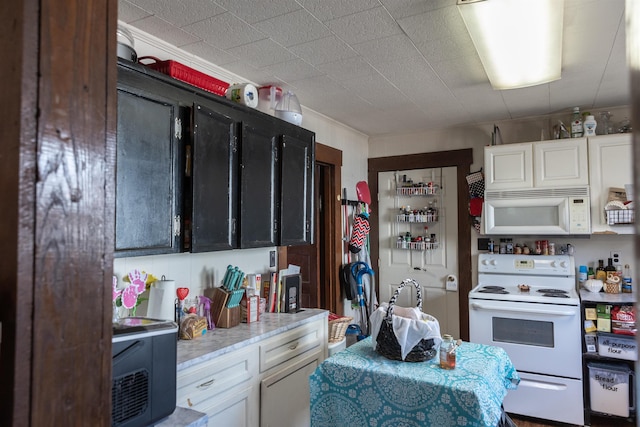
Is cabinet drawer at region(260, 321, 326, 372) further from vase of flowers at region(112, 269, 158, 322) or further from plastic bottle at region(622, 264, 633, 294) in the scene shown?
plastic bottle at region(622, 264, 633, 294)

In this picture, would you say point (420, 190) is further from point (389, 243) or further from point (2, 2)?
point (2, 2)

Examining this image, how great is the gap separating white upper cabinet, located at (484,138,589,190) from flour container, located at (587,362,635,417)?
1367mm

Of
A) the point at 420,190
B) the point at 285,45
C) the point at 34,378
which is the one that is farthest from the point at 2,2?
the point at 420,190

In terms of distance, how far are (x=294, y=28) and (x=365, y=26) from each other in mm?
352

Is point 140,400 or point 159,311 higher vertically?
point 159,311

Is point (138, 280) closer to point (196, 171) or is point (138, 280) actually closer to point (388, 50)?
point (196, 171)

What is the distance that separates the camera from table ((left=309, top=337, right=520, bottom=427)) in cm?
170

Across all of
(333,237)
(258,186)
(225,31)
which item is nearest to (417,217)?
(333,237)

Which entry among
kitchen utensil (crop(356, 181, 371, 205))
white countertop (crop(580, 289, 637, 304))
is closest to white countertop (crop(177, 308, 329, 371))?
kitchen utensil (crop(356, 181, 371, 205))

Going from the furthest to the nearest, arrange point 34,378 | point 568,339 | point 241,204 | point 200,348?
point 568,339 → point 241,204 → point 200,348 → point 34,378

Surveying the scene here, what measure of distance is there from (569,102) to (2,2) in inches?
144

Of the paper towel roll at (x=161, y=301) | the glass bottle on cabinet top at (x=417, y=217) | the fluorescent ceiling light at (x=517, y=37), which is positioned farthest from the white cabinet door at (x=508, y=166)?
the paper towel roll at (x=161, y=301)

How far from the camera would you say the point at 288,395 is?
2.39 m

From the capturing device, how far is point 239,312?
2.41 metres
